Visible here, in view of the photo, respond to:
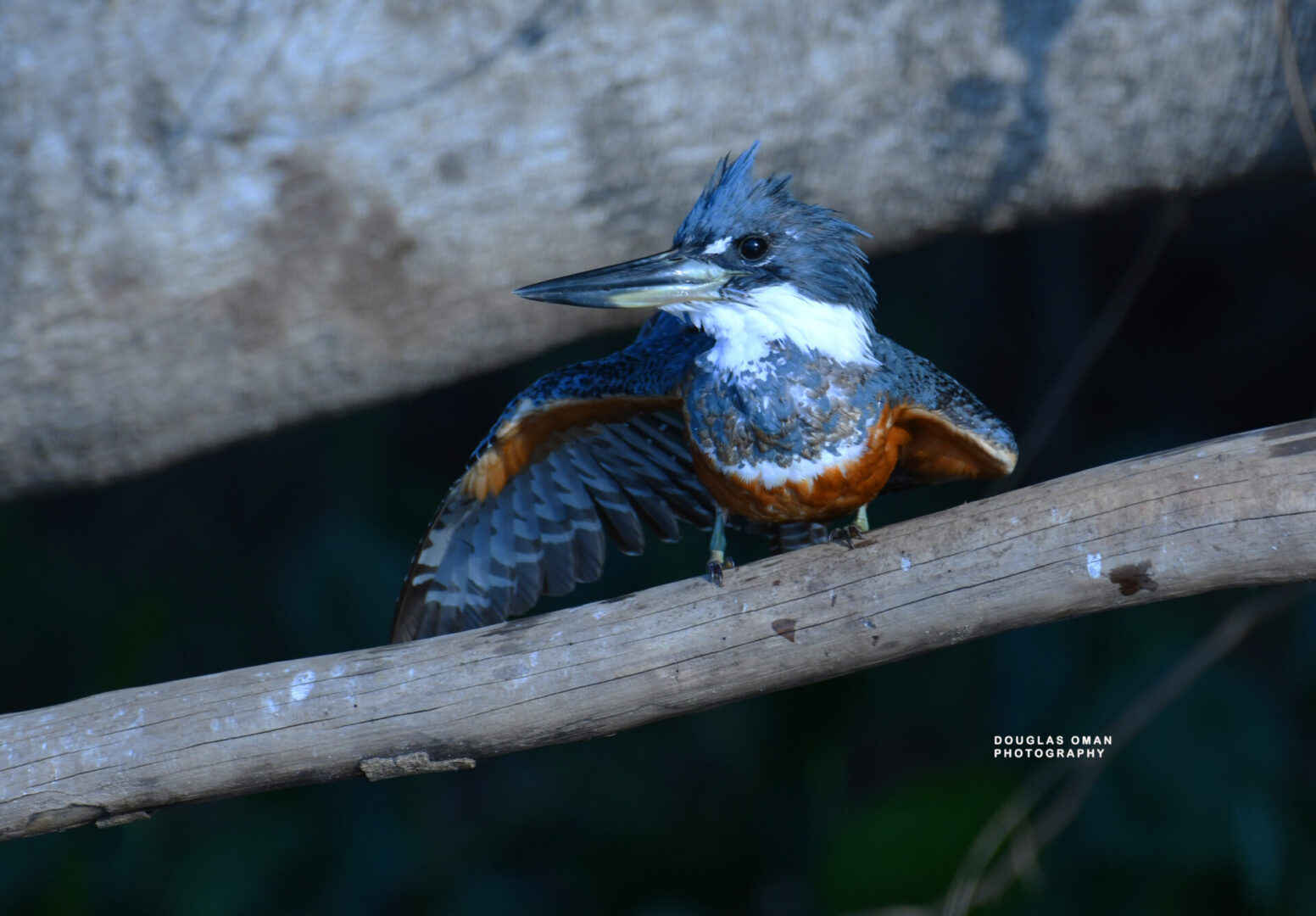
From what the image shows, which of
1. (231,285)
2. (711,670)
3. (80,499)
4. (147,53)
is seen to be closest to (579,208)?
(231,285)

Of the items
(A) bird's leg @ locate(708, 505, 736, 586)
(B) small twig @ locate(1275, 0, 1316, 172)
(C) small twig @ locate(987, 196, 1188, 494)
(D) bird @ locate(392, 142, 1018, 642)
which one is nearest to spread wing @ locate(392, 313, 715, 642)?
(D) bird @ locate(392, 142, 1018, 642)

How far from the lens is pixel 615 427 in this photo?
6.51 feet

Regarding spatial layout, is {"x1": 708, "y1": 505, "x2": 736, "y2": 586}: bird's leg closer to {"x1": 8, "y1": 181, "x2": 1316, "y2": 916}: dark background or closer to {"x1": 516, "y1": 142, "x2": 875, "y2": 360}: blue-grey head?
{"x1": 516, "y1": 142, "x2": 875, "y2": 360}: blue-grey head

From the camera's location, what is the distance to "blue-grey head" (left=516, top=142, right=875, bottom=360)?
4.98ft

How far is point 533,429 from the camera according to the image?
6.06 feet

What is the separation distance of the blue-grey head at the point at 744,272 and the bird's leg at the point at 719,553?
1.07ft

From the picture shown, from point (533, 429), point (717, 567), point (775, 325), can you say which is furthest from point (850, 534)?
point (533, 429)

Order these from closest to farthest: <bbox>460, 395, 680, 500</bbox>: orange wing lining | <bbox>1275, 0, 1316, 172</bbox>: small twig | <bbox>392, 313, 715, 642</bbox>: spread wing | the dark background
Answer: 1. <bbox>460, 395, 680, 500</bbox>: orange wing lining
2. <bbox>1275, 0, 1316, 172</bbox>: small twig
3. <bbox>392, 313, 715, 642</bbox>: spread wing
4. the dark background

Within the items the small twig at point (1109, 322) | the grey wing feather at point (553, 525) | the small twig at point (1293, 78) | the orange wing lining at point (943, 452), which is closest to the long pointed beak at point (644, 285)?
the orange wing lining at point (943, 452)

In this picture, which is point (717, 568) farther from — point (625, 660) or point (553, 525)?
point (553, 525)

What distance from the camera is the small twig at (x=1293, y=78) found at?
1.87 m

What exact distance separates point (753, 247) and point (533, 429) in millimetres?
530

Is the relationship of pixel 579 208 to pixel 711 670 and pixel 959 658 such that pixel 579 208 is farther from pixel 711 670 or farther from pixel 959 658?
pixel 959 658

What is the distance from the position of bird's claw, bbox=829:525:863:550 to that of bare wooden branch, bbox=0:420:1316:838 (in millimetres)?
15
